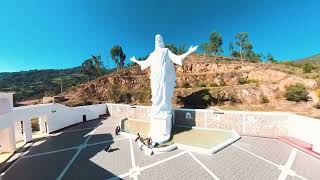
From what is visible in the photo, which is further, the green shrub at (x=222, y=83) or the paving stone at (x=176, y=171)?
the green shrub at (x=222, y=83)

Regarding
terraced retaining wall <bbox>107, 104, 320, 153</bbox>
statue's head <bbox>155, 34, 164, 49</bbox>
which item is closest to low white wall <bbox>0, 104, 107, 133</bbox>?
statue's head <bbox>155, 34, 164, 49</bbox>

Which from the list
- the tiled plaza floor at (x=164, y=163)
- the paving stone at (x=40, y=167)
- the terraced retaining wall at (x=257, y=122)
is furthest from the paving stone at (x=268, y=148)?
the paving stone at (x=40, y=167)

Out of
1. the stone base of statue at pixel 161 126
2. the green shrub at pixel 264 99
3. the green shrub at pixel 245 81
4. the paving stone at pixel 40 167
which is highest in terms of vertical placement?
the green shrub at pixel 245 81

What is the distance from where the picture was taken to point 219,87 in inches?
1075

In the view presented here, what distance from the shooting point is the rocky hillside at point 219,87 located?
2316cm

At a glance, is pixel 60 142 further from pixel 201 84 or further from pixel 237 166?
pixel 201 84

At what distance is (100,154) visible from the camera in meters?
10.9

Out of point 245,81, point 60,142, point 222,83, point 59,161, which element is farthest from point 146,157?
point 245,81

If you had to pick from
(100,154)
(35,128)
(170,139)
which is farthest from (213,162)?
(35,128)

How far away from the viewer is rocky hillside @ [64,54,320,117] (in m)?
23.2

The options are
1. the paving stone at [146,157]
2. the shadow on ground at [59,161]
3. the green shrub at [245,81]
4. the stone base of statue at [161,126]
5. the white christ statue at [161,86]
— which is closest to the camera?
the shadow on ground at [59,161]

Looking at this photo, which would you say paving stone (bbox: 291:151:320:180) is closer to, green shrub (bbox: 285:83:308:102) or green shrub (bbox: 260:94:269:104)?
green shrub (bbox: 285:83:308:102)

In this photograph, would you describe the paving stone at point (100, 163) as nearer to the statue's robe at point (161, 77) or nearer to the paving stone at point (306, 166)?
the statue's robe at point (161, 77)

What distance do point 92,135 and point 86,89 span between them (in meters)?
21.5
